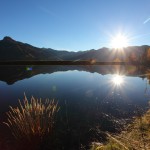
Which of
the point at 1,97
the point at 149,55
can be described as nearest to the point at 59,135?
the point at 149,55

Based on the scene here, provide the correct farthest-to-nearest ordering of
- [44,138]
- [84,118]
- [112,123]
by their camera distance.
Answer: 1. [84,118]
2. [112,123]
3. [44,138]

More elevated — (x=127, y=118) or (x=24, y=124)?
(x=24, y=124)

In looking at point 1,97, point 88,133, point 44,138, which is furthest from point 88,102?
point 44,138

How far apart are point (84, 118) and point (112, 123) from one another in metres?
3.25

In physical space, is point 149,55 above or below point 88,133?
above

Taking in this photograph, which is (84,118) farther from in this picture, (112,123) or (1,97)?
(1,97)

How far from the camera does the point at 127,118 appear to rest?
63.6 feet

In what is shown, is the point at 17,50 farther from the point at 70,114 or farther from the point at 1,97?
the point at 70,114

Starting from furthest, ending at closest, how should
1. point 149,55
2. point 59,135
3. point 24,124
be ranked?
point 59,135 → point 24,124 → point 149,55

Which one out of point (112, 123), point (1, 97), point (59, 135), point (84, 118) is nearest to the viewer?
point (59, 135)

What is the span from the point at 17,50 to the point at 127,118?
122972mm

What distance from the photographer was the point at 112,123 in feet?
63.2

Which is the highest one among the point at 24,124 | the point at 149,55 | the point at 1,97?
the point at 149,55

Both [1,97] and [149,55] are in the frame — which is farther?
[1,97]
